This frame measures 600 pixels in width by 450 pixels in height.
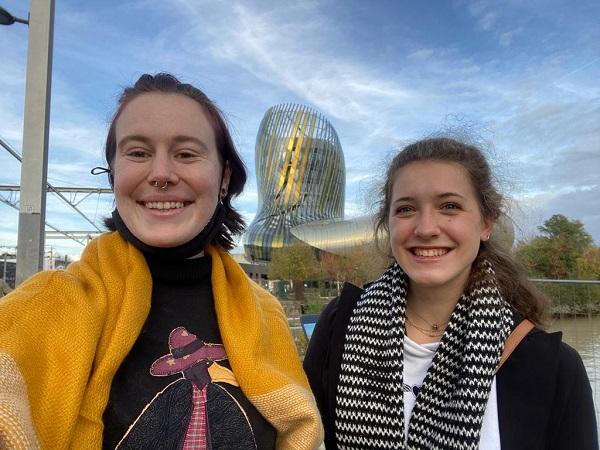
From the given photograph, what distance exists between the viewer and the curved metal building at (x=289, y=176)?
55.1m

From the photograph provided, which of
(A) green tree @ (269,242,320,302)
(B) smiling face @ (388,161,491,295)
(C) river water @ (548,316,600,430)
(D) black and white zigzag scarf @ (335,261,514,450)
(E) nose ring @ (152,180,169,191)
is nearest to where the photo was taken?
(E) nose ring @ (152,180,169,191)

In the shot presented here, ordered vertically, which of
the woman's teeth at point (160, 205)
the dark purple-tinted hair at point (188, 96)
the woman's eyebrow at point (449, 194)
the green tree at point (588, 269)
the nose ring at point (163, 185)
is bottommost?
the green tree at point (588, 269)

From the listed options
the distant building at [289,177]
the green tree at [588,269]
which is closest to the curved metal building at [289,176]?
the distant building at [289,177]

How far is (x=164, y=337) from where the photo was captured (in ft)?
A: 4.83

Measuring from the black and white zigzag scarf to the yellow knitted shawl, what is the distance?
1.11ft

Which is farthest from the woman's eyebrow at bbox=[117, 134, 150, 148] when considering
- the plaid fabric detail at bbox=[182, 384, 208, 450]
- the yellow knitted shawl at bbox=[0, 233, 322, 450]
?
the plaid fabric detail at bbox=[182, 384, 208, 450]

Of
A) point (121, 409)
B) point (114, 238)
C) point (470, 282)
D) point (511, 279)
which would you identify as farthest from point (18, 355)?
point (511, 279)

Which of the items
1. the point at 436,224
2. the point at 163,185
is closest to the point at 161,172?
the point at 163,185

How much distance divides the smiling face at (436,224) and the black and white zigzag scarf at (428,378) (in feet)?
0.55

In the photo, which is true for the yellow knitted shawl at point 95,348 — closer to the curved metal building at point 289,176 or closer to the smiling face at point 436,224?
the smiling face at point 436,224

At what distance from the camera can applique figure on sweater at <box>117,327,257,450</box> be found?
132cm

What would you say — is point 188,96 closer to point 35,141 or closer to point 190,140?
point 190,140

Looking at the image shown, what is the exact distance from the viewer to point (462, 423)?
67.6 inches

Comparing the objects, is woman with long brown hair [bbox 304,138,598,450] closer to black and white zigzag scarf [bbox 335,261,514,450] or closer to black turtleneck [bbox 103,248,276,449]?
black and white zigzag scarf [bbox 335,261,514,450]
